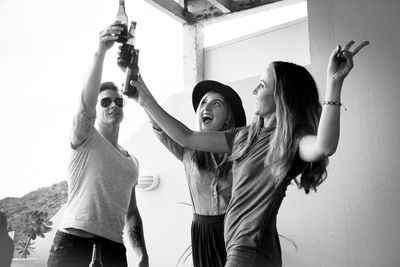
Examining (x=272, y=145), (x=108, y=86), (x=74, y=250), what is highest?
(x=108, y=86)

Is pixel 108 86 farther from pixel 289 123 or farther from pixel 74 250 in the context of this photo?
pixel 289 123

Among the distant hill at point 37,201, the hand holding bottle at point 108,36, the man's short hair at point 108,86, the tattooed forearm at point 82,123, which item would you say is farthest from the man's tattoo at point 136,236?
the distant hill at point 37,201

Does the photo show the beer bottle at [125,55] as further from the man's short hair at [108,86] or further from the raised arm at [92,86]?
the man's short hair at [108,86]

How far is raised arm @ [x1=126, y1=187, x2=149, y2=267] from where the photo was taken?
2523 mm

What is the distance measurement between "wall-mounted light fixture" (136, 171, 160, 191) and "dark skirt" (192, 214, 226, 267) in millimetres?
1888

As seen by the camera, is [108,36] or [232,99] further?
[232,99]

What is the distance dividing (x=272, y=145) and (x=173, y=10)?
122 inches

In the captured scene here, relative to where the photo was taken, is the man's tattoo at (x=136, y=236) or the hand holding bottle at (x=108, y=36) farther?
the man's tattoo at (x=136, y=236)

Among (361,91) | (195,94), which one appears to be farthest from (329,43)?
(195,94)

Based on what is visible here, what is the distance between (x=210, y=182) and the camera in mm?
2324

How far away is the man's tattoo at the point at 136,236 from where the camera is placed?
2541 mm

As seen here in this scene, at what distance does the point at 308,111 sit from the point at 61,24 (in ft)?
13.4

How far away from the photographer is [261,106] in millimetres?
1776

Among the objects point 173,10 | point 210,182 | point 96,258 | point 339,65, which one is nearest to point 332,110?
point 339,65
